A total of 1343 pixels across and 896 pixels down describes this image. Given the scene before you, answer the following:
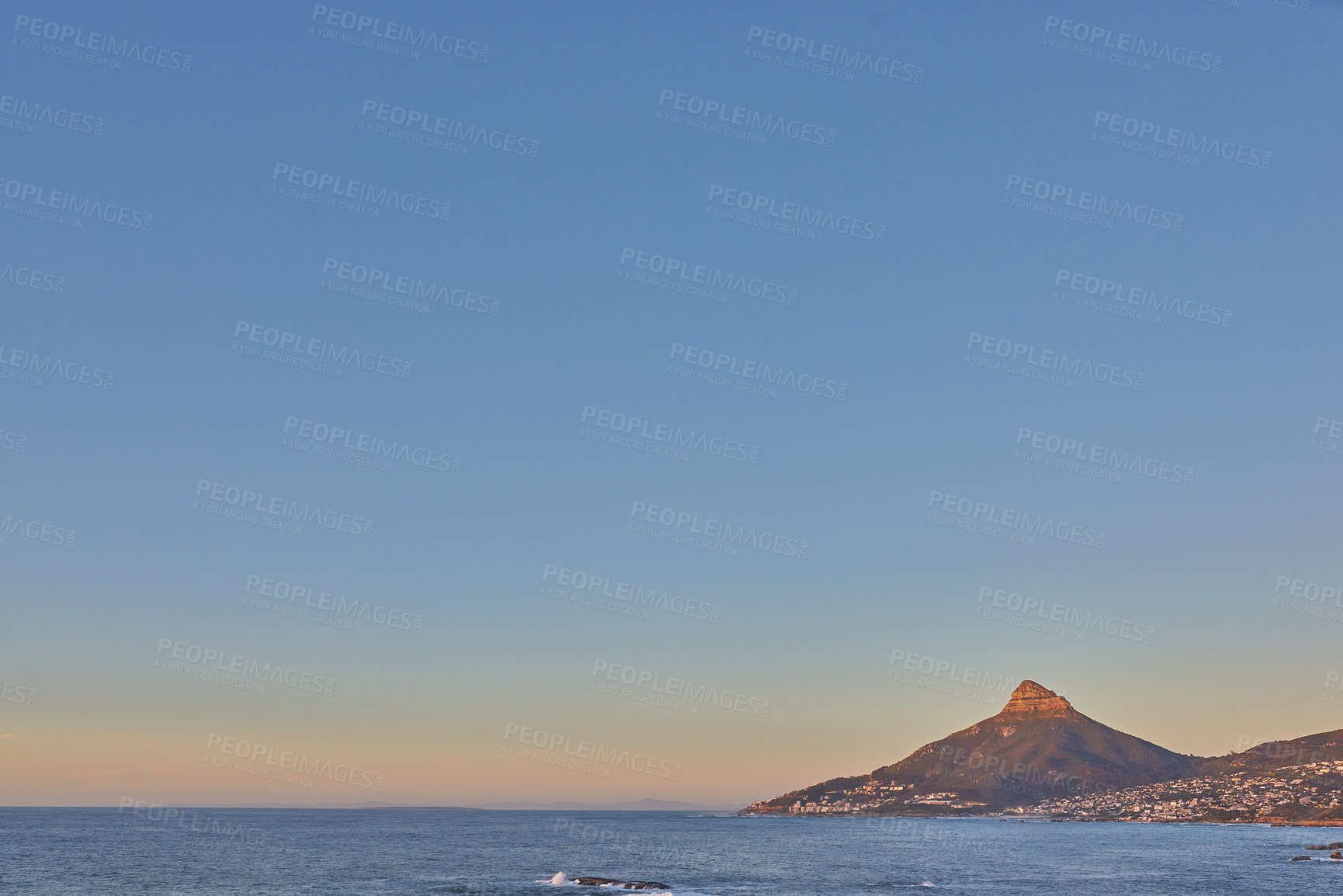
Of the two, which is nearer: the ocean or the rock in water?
the rock in water

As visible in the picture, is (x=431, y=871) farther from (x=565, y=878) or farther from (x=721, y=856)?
(x=721, y=856)

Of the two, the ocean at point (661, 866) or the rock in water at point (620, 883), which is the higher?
the rock in water at point (620, 883)

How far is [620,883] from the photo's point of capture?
3711 inches

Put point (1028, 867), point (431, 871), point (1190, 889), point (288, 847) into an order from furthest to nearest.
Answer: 1. point (288, 847)
2. point (1028, 867)
3. point (431, 871)
4. point (1190, 889)

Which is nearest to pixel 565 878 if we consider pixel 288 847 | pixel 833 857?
pixel 833 857

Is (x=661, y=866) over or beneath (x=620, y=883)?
beneath

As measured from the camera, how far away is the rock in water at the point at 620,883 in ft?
297

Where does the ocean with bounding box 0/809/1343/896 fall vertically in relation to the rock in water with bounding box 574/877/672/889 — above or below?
below

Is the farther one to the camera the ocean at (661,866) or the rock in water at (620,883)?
the ocean at (661,866)

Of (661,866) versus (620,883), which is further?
(661,866)

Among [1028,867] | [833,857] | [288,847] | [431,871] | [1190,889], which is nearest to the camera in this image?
[1190,889]

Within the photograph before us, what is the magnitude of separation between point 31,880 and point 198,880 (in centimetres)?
2075

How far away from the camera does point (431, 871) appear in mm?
112812

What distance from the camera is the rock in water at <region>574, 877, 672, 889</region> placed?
9062 cm
